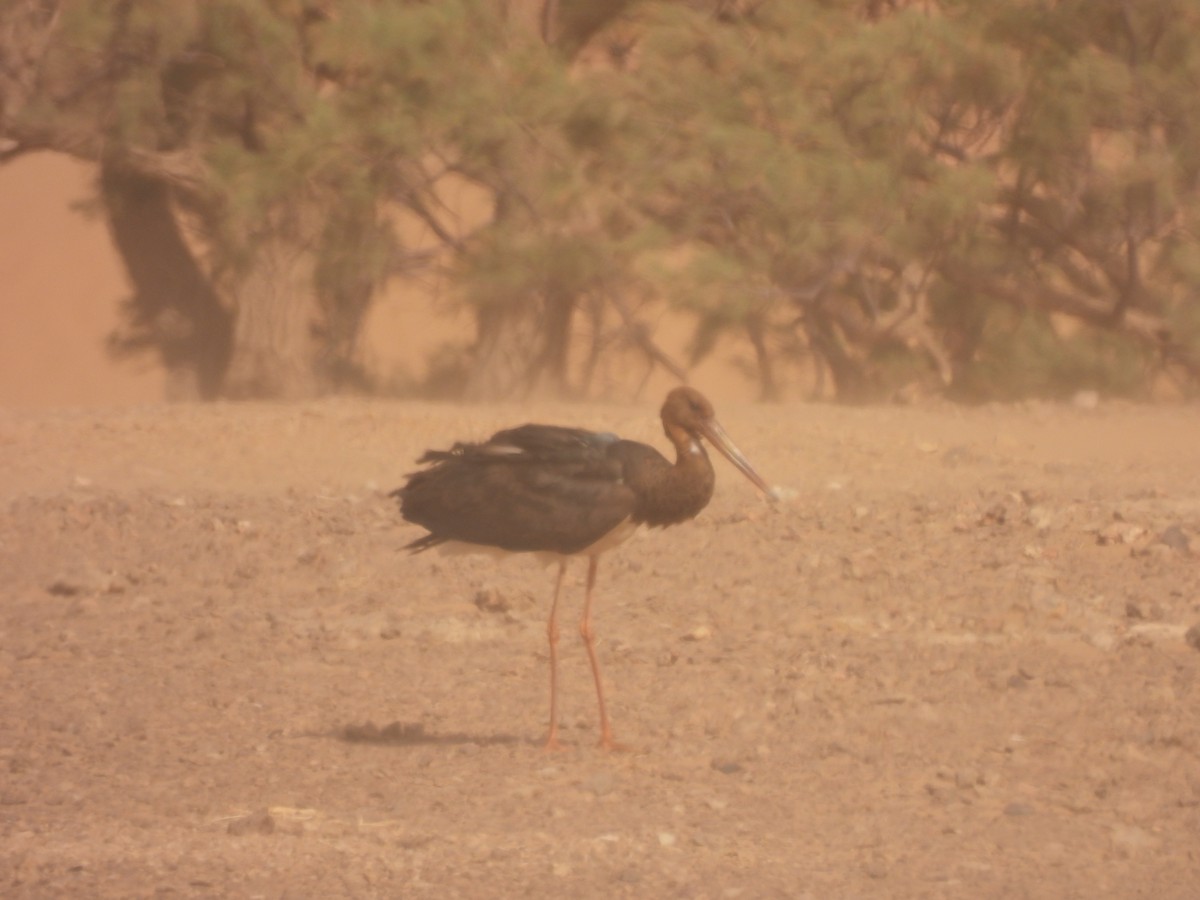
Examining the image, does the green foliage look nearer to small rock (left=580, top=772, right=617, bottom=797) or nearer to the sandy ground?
→ the sandy ground

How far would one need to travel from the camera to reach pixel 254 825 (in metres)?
4.31

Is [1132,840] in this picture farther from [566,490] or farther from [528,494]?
[528,494]

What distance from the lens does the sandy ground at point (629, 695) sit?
4164 mm

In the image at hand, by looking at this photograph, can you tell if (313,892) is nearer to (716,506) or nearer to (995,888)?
(995,888)

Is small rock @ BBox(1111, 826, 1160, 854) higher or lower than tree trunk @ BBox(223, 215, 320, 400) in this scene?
lower

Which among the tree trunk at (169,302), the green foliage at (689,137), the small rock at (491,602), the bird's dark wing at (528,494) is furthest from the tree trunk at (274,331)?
the bird's dark wing at (528,494)

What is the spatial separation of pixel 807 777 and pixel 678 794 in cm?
38

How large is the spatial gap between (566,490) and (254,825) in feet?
4.27

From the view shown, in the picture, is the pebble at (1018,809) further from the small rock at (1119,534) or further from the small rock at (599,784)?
the small rock at (1119,534)

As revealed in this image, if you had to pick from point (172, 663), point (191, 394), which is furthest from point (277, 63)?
point (172, 663)

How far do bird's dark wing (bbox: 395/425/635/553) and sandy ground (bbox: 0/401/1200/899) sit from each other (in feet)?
1.95

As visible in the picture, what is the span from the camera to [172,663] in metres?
6.21

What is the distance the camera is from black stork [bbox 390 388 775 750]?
5.05 meters

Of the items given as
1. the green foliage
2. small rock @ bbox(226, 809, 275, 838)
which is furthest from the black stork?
the green foliage
